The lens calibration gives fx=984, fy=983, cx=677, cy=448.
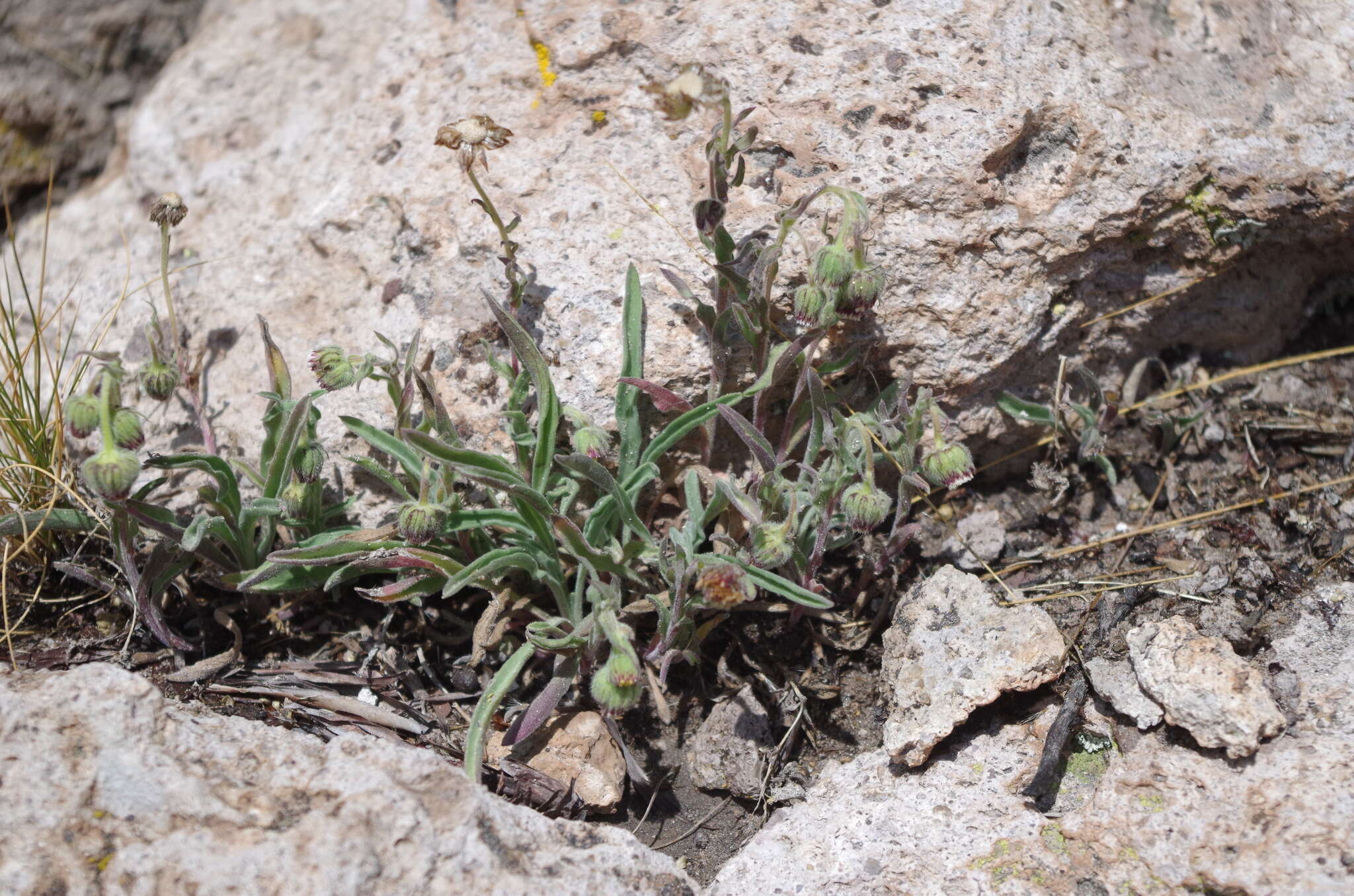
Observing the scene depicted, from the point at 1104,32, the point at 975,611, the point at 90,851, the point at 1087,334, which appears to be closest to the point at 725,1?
the point at 1104,32

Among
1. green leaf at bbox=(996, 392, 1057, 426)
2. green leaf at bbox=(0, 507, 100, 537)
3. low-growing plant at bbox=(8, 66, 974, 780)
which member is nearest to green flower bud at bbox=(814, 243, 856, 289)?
low-growing plant at bbox=(8, 66, 974, 780)

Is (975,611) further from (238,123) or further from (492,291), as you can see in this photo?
(238,123)

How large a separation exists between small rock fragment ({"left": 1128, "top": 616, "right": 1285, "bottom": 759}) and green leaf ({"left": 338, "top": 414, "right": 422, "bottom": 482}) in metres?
1.94

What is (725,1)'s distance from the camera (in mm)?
3070

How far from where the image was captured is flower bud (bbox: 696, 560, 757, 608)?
2.24 metres

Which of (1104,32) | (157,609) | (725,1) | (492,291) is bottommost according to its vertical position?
(157,609)

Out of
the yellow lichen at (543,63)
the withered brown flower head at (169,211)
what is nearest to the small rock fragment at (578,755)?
the withered brown flower head at (169,211)

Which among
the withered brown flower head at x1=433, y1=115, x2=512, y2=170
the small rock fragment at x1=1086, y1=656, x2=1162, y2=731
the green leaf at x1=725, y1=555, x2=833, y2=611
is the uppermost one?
the withered brown flower head at x1=433, y1=115, x2=512, y2=170

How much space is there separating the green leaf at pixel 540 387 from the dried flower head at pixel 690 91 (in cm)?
70

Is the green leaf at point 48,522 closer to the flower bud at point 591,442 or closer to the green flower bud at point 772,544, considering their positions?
the flower bud at point 591,442

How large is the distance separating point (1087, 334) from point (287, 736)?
2531 mm

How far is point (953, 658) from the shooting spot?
2494 millimetres

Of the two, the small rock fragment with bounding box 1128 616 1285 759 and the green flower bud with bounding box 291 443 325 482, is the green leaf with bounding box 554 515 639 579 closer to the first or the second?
the green flower bud with bounding box 291 443 325 482

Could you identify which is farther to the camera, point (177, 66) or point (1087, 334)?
point (177, 66)
